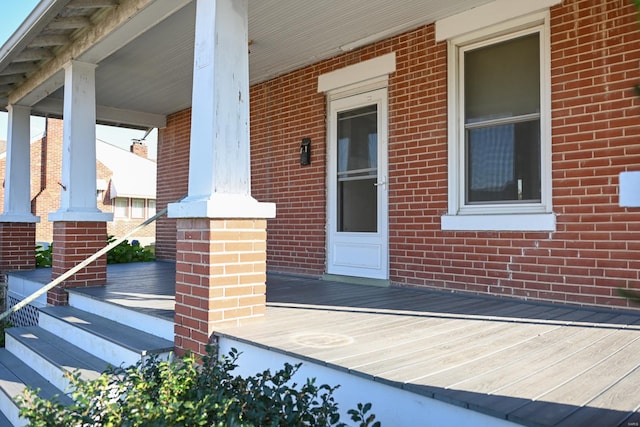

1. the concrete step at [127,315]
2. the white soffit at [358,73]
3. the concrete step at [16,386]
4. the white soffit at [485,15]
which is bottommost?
the concrete step at [16,386]

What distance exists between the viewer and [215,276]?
3.06 meters

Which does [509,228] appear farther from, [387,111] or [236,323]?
[236,323]

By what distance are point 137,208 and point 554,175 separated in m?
25.9

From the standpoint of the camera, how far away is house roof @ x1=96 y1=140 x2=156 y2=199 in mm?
25328

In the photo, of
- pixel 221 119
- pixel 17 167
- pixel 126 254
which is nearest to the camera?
pixel 221 119

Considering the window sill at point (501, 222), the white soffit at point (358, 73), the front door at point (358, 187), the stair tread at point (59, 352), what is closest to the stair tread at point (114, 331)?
the stair tread at point (59, 352)

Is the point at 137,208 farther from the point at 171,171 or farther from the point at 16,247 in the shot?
the point at 16,247

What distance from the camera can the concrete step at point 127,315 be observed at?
352cm

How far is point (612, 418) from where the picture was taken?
5.49ft

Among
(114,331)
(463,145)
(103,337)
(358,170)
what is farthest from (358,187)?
(103,337)

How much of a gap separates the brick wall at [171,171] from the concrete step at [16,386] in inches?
182

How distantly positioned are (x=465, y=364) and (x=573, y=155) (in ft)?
7.95

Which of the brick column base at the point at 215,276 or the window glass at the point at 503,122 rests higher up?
the window glass at the point at 503,122

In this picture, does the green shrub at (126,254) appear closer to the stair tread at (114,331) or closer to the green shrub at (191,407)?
the stair tread at (114,331)
